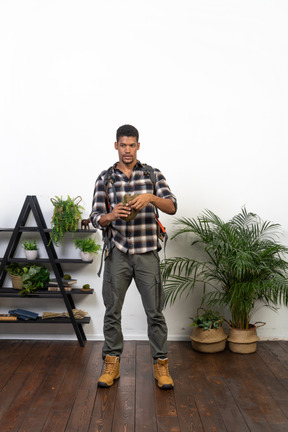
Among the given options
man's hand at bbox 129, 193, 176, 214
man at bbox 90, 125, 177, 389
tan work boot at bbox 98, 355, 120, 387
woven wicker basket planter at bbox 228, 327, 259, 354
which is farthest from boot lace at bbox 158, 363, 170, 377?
man's hand at bbox 129, 193, 176, 214

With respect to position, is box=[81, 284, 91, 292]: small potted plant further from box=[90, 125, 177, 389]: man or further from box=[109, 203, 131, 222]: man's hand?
box=[109, 203, 131, 222]: man's hand

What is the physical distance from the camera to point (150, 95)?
4035mm

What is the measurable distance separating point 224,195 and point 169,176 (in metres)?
0.49

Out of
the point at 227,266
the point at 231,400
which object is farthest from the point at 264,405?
the point at 227,266

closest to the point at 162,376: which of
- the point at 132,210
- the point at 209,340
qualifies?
the point at 209,340

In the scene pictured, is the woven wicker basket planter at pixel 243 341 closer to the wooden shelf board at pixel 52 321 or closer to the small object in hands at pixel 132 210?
the wooden shelf board at pixel 52 321

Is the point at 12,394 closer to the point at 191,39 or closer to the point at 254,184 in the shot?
the point at 254,184

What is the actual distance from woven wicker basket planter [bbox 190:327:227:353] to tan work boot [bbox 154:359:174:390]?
0.70m

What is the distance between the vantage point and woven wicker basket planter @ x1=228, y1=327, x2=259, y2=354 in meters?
3.78

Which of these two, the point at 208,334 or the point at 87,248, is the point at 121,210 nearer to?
the point at 87,248

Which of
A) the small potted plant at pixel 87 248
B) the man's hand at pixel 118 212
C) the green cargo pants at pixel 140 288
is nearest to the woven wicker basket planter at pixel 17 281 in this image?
the small potted plant at pixel 87 248

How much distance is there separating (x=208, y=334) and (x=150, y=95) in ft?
6.47

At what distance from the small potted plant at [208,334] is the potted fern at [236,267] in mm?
94

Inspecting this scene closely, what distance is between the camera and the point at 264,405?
282cm
